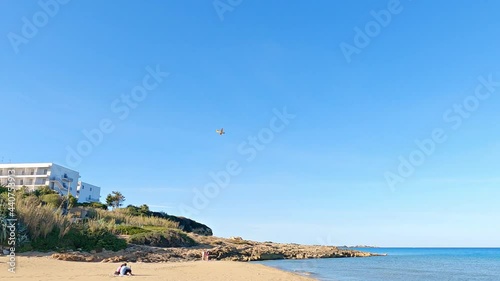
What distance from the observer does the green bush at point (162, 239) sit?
27.9 meters

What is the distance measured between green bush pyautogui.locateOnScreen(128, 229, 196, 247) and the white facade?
57064 millimetres

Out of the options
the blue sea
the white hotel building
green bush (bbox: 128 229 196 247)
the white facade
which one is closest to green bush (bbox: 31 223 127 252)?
green bush (bbox: 128 229 196 247)

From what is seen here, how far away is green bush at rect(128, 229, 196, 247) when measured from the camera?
2794cm

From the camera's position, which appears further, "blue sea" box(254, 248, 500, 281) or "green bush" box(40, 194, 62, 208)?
"green bush" box(40, 194, 62, 208)

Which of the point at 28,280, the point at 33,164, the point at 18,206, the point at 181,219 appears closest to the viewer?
the point at 28,280

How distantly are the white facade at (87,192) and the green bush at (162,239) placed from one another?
57.1m

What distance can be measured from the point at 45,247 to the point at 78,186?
233 ft

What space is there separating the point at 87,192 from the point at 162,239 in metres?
65.7

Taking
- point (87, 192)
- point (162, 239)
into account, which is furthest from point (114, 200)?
point (162, 239)

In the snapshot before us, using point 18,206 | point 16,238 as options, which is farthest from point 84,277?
point 18,206

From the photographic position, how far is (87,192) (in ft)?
290

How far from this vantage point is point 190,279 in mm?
13688

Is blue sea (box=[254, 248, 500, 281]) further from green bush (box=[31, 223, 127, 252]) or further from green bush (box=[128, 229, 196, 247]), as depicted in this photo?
green bush (box=[31, 223, 127, 252])

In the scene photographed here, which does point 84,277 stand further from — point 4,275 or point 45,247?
point 45,247
